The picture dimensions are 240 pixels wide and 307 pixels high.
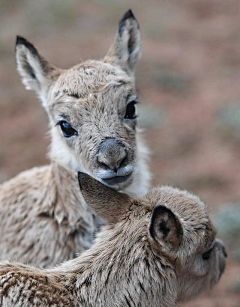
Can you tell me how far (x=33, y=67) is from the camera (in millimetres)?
7785

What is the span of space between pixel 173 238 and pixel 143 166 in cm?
253

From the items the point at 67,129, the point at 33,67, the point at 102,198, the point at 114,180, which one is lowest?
the point at 102,198

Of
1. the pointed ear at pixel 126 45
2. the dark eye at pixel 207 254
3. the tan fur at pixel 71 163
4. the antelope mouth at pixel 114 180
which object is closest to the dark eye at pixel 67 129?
the tan fur at pixel 71 163

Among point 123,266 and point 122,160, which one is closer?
point 123,266

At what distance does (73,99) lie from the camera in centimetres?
689

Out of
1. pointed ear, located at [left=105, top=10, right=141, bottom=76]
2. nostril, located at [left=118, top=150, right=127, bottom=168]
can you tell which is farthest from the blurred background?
nostril, located at [left=118, top=150, right=127, bottom=168]

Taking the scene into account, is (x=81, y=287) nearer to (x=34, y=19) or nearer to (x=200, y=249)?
(x=200, y=249)

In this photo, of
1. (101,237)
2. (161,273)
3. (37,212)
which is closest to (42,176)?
(37,212)

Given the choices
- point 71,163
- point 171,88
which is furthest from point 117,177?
point 171,88

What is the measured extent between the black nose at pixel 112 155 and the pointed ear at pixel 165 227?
1.33 meters

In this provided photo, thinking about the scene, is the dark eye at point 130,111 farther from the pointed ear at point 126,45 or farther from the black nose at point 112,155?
the pointed ear at point 126,45

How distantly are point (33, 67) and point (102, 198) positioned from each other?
2.76 metres

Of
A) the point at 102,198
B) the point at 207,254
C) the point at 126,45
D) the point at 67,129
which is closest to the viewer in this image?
the point at 102,198

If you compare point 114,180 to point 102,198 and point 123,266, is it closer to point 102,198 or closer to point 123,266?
point 102,198
